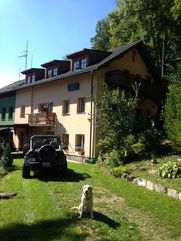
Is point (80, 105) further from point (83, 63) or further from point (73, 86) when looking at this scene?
point (83, 63)

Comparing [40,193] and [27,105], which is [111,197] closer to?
[40,193]

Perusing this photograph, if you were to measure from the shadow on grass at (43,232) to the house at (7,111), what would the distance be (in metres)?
26.5

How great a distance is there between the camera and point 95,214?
9.34 metres

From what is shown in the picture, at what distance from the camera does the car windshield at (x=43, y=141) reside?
17484 millimetres

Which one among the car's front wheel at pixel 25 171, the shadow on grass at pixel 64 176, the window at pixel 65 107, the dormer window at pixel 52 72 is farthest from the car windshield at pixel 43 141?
the dormer window at pixel 52 72

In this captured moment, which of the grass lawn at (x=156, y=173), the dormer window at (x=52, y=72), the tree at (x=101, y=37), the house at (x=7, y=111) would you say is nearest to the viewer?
the grass lawn at (x=156, y=173)

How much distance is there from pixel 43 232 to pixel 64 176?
8486 millimetres

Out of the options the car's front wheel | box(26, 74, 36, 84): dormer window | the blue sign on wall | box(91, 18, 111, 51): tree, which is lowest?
the car's front wheel

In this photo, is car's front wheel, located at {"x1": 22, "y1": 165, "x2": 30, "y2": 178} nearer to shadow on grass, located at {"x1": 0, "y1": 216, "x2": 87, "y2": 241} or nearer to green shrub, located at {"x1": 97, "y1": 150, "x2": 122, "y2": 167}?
green shrub, located at {"x1": 97, "y1": 150, "x2": 122, "y2": 167}

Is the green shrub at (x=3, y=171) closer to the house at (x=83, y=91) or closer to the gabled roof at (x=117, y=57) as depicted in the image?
the house at (x=83, y=91)

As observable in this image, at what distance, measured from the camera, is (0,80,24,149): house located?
118 feet

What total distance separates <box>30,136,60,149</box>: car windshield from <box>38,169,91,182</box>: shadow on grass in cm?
140

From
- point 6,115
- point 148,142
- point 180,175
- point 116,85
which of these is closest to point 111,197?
point 180,175

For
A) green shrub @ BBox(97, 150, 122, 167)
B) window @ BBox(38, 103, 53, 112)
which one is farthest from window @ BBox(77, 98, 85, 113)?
green shrub @ BBox(97, 150, 122, 167)
